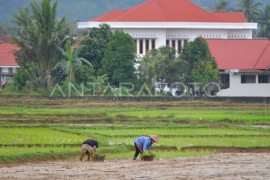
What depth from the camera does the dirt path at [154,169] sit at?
9172 millimetres

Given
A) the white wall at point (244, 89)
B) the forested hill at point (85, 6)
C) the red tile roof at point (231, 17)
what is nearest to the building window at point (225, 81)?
the white wall at point (244, 89)

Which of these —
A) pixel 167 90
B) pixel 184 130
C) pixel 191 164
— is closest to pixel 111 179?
pixel 191 164

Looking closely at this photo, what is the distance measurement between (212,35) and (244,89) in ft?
34.1

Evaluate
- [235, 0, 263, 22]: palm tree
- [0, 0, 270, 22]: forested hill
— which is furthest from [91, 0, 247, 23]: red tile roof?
[0, 0, 270, 22]: forested hill

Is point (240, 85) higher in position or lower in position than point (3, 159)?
higher

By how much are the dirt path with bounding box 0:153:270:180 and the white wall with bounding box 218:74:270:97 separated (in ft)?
76.9

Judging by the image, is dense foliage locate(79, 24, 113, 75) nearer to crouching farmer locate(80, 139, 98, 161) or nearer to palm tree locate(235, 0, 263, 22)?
crouching farmer locate(80, 139, 98, 161)

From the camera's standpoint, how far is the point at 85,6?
152 m

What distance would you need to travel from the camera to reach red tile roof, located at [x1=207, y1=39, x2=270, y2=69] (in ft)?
123

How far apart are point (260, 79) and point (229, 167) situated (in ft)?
88.4

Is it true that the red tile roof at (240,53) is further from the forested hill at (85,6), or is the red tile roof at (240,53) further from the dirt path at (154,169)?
the forested hill at (85,6)

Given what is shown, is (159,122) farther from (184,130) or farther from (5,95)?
(5,95)

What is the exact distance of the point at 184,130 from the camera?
18.3m

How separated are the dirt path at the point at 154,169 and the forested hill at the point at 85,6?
449 ft
